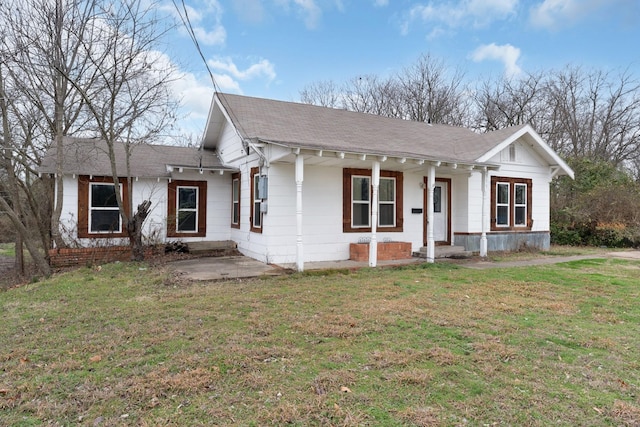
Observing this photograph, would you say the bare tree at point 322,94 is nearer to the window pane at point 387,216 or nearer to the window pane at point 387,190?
the window pane at point 387,190

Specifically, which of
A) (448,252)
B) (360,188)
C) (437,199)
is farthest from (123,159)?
(448,252)

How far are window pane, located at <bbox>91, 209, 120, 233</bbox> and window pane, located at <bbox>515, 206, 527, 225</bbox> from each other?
12804 millimetres

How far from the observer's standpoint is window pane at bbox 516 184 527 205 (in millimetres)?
13141

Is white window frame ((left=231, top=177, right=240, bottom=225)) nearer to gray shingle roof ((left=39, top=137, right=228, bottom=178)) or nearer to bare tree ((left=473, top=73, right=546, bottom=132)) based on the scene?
gray shingle roof ((left=39, top=137, right=228, bottom=178))

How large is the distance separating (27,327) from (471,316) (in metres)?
5.72

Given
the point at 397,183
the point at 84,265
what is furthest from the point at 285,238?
the point at 84,265

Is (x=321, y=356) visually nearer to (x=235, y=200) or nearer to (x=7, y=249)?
(x=235, y=200)

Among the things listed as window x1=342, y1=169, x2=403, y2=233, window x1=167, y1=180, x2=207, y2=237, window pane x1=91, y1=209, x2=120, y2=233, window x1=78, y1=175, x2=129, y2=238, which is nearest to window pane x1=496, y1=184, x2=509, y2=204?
window x1=342, y1=169, x2=403, y2=233

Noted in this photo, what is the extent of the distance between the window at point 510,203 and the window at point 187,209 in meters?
9.29

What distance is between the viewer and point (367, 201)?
35.2 ft

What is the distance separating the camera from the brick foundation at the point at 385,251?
10.1 metres

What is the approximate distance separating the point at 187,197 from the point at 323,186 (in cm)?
475

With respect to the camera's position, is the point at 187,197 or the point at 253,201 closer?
the point at 253,201

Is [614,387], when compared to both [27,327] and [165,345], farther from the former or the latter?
[27,327]
